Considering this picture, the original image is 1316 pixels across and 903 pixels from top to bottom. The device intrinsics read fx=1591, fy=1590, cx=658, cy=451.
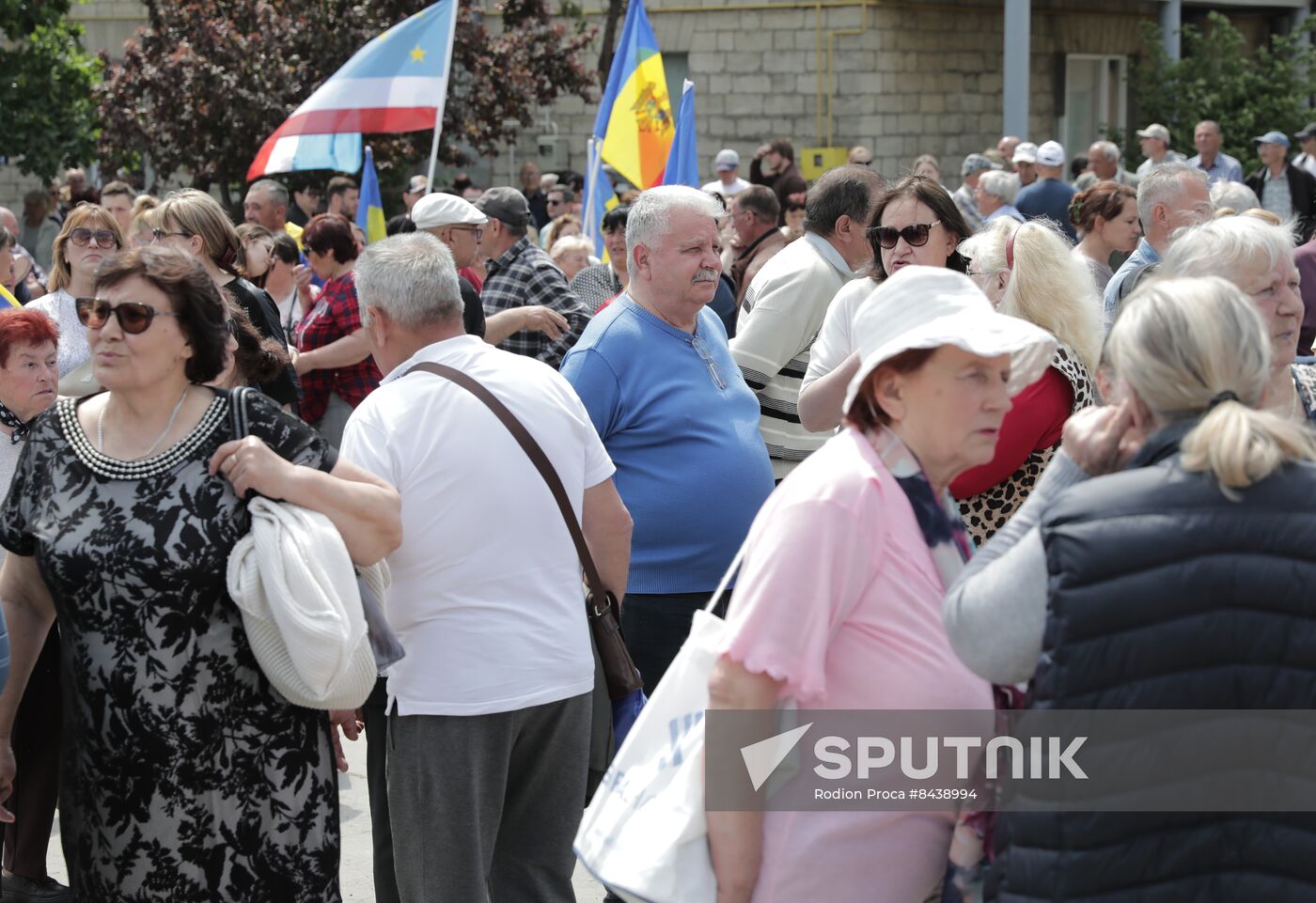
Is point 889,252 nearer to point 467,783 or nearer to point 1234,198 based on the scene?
point 467,783

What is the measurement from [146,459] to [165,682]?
455 millimetres

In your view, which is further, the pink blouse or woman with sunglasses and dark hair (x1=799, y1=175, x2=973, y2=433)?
woman with sunglasses and dark hair (x1=799, y1=175, x2=973, y2=433)

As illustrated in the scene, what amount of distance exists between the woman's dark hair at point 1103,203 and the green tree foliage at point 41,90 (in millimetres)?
14728

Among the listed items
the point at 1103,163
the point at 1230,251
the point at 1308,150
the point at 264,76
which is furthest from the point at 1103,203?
the point at 264,76

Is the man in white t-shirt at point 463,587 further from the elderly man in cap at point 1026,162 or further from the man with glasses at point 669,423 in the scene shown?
the elderly man in cap at point 1026,162

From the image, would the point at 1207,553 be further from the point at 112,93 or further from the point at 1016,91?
the point at 112,93

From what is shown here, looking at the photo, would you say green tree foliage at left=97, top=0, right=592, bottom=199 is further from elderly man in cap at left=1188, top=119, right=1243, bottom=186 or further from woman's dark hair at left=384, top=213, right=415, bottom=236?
elderly man in cap at left=1188, top=119, right=1243, bottom=186

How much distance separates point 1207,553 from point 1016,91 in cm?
1864

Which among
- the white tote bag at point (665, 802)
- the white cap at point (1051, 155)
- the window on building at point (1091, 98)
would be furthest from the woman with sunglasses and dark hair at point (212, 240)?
the window on building at point (1091, 98)

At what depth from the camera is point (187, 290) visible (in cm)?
337

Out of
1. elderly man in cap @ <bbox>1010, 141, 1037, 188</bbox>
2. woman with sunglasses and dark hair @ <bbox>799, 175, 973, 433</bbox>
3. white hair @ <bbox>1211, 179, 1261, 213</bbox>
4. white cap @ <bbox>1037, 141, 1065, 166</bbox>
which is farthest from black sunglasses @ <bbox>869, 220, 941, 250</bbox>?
elderly man in cap @ <bbox>1010, 141, 1037, 188</bbox>

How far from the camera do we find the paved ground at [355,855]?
5.16 m

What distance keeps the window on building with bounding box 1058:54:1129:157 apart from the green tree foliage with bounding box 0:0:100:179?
46.1 ft

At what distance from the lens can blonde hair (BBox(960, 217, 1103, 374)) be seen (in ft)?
13.9
